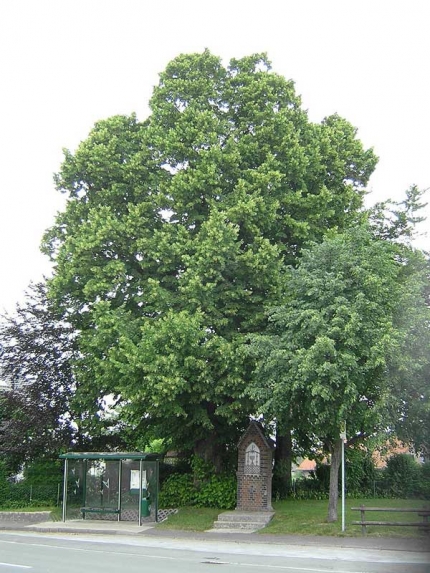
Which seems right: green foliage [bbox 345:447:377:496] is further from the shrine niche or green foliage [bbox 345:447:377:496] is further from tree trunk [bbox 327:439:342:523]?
tree trunk [bbox 327:439:342:523]

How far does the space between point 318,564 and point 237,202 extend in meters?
12.9

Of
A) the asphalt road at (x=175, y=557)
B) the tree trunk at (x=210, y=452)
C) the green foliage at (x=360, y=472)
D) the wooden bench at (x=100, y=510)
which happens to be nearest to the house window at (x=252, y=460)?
the tree trunk at (x=210, y=452)

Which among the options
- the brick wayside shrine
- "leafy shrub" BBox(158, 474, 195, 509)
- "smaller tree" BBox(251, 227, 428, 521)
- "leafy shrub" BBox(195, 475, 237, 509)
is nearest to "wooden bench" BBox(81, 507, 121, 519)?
"leafy shrub" BBox(158, 474, 195, 509)

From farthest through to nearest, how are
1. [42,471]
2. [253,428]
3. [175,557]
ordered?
[42,471] < [253,428] < [175,557]

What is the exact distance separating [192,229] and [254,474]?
9063 millimetres

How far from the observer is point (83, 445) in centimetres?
3103

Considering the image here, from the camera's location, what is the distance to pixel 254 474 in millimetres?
24250

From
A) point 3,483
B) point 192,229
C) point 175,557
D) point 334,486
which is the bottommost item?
point 175,557

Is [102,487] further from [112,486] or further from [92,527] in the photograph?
[92,527]

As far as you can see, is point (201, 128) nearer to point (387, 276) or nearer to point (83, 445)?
point (387, 276)

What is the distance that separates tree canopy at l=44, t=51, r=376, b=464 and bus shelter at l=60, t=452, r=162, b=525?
1.67 meters

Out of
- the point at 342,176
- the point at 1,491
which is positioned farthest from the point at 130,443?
the point at 342,176

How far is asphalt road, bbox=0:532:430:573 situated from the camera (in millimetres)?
12844

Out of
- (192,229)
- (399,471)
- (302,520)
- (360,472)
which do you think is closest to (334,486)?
(302,520)
